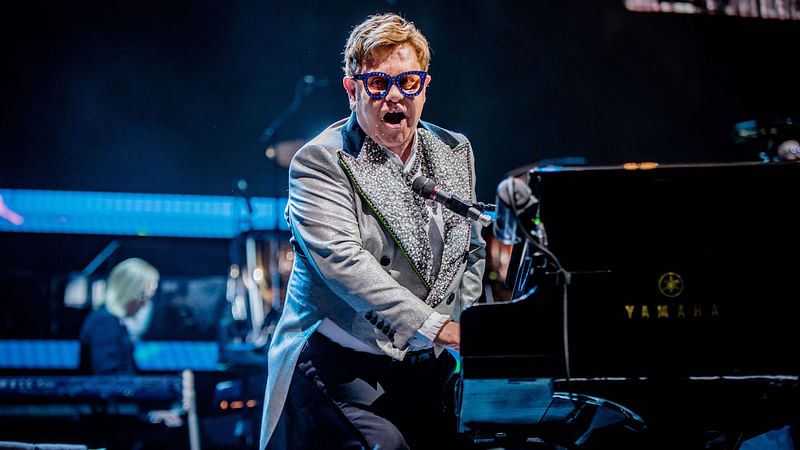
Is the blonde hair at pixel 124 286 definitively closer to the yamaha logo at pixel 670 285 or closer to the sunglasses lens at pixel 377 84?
the sunglasses lens at pixel 377 84

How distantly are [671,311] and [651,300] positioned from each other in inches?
2.2

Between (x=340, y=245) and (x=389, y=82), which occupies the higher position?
(x=389, y=82)

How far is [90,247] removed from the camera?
7012 mm

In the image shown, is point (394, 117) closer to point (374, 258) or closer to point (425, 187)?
point (425, 187)

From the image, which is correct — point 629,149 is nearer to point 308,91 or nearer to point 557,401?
point 308,91

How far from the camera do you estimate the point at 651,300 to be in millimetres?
1580

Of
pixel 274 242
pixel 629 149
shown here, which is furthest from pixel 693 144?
pixel 274 242

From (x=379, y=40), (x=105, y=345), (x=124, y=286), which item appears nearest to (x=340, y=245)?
(x=379, y=40)

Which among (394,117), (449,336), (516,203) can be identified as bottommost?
(449,336)

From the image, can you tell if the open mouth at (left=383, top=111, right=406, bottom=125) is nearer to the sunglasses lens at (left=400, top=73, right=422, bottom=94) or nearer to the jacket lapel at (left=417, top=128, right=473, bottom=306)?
the sunglasses lens at (left=400, top=73, right=422, bottom=94)

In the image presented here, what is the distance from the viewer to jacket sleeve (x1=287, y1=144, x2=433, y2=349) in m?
1.86

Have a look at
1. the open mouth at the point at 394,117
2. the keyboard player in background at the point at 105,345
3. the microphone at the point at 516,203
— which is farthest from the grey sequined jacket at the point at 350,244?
the keyboard player in background at the point at 105,345

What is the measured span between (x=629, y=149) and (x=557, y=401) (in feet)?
16.4

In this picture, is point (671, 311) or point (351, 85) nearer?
point (671, 311)
